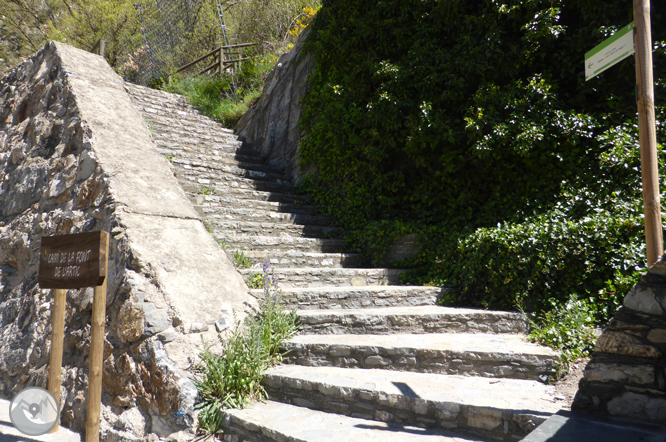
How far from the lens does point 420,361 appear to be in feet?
10.2

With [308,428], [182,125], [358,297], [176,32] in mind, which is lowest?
[308,428]

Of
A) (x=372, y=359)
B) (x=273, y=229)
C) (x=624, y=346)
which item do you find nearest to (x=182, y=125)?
(x=273, y=229)

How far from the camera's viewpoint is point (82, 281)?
2.72m

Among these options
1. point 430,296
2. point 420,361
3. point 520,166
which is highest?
point 520,166

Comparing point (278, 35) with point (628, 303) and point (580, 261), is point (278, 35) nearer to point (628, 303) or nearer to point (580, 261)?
point (580, 261)

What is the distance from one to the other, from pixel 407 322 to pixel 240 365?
1.56 meters

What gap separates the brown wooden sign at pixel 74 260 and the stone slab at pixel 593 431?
2.64 meters

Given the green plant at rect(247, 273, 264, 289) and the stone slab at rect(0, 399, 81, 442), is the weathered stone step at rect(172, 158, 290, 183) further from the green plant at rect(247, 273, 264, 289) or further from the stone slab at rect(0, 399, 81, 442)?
the stone slab at rect(0, 399, 81, 442)

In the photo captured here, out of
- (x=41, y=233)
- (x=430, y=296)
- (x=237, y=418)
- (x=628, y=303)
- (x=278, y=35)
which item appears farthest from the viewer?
(x=278, y=35)

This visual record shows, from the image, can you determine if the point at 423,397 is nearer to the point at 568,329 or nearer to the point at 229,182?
the point at 568,329

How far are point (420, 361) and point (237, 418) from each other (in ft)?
4.61

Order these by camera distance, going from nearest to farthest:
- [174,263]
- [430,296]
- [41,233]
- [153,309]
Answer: [153,309] < [174,263] < [41,233] < [430,296]

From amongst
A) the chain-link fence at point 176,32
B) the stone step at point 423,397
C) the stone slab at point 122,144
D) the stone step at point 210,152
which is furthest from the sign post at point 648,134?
the chain-link fence at point 176,32

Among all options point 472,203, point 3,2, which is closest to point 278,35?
point 3,2
